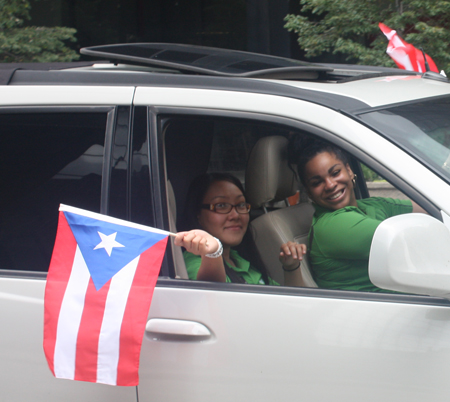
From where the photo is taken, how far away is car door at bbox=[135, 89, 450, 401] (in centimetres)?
152

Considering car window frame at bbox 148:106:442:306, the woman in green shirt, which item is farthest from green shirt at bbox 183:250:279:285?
the woman in green shirt

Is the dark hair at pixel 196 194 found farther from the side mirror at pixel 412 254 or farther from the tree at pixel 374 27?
the tree at pixel 374 27

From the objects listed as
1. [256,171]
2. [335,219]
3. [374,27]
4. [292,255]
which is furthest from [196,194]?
[374,27]

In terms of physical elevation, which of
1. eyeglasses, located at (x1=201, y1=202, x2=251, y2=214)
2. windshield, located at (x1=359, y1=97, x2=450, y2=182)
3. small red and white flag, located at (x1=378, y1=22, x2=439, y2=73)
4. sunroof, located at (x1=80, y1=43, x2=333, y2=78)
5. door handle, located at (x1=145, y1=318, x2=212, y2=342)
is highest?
small red and white flag, located at (x1=378, y1=22, x2=439, y2=73)

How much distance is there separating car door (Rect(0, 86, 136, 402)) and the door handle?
21 centimetres

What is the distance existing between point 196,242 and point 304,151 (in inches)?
31.6

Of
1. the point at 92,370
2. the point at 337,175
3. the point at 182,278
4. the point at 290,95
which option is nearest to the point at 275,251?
the point at 337,175

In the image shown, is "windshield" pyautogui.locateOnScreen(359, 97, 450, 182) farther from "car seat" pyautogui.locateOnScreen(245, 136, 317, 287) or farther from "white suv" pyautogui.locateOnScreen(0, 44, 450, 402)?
"car seat" pyautogui.locateOnScreen(245, 136, 317, 287)

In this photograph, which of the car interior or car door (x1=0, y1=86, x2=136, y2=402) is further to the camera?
the car interior

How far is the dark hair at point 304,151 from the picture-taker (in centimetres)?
218

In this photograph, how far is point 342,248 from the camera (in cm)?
202

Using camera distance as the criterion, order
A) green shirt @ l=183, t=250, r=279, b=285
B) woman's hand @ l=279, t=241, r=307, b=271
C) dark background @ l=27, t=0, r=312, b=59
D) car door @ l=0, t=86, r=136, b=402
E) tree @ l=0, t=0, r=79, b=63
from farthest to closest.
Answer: dark background @ l=27, t=0, r=312, b=59 → tree @ l=0, t=0, r=79, b=63 → woman's hand @ l=279, t=241, r=307, b=271 → green shirt @ l=183, t=250, r=279, b=285 → car door @ l=0, t=86, r=136, b=402

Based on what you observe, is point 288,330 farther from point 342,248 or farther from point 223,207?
point 223,207

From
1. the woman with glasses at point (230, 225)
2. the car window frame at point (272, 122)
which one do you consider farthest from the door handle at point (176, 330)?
the woman with glasses at point (230, 225)
